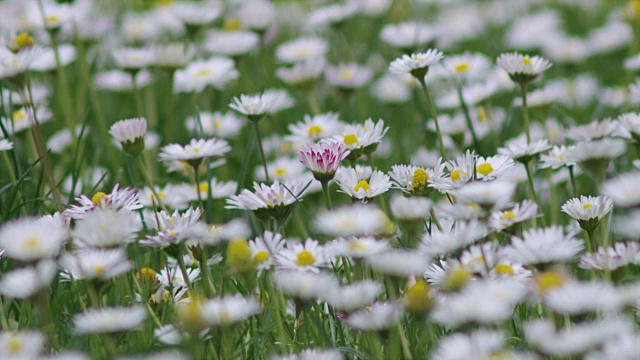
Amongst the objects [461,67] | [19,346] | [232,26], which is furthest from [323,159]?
[232,26]

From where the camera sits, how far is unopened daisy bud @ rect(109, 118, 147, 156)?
171 centimetres

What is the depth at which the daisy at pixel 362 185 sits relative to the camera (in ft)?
5.10

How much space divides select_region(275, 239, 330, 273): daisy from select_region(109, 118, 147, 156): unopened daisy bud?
0.49m

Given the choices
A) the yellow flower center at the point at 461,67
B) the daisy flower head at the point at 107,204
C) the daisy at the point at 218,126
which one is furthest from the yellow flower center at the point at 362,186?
the yellow flower center at the point at 461,67

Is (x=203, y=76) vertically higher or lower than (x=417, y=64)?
lower

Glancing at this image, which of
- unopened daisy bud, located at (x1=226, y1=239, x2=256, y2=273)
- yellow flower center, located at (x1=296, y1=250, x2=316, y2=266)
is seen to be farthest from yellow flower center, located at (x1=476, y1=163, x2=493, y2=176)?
unopened daisy bud, located at (x1=226, y1=239, x2=256, y2=273)

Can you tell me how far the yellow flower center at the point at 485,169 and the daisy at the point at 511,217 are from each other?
198 millimetres

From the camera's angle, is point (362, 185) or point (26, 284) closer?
point (26, 284)

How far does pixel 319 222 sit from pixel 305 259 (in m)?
0.11

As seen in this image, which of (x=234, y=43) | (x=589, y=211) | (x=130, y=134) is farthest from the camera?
(x=234, y=43)

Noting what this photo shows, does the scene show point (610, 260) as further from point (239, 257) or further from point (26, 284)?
point (26, 284)

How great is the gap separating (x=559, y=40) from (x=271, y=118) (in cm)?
155

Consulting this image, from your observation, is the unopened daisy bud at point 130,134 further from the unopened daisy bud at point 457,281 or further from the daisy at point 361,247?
the unopened daisy bud at point 457,281

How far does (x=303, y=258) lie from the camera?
1380mm
